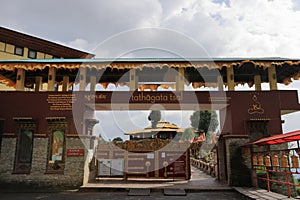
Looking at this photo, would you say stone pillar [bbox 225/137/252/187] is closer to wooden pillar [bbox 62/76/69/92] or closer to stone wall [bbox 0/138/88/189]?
stone wall [bbox 0/138/88/189]

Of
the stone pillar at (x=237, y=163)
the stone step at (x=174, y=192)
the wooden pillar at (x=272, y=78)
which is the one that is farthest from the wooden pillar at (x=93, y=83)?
the wooden pillar at (x=272, y=78)

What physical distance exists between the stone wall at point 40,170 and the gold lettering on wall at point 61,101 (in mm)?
1647

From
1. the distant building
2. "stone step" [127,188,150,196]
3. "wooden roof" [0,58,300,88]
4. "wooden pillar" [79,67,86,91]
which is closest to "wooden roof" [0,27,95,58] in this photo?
"wooden roof" [0,58,300,88]

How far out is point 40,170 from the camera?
12.3 meters

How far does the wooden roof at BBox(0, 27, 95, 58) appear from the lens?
20.8 metres

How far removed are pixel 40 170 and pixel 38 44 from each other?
1394cm

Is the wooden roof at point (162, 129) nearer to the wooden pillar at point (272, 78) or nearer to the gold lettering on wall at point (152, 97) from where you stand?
the gold lettering on wall at point (152, 97)

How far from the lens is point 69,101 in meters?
13.0

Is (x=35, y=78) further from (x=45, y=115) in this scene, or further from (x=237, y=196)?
(x=237, y=196)

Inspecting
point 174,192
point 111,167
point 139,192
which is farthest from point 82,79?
point 174,192

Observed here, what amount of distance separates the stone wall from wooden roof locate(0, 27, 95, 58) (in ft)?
38.4

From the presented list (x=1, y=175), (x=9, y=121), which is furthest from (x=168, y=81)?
(x=1, y=175)

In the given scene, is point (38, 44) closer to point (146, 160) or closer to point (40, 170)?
point (40, 170)

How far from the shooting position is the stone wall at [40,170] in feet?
39.7
